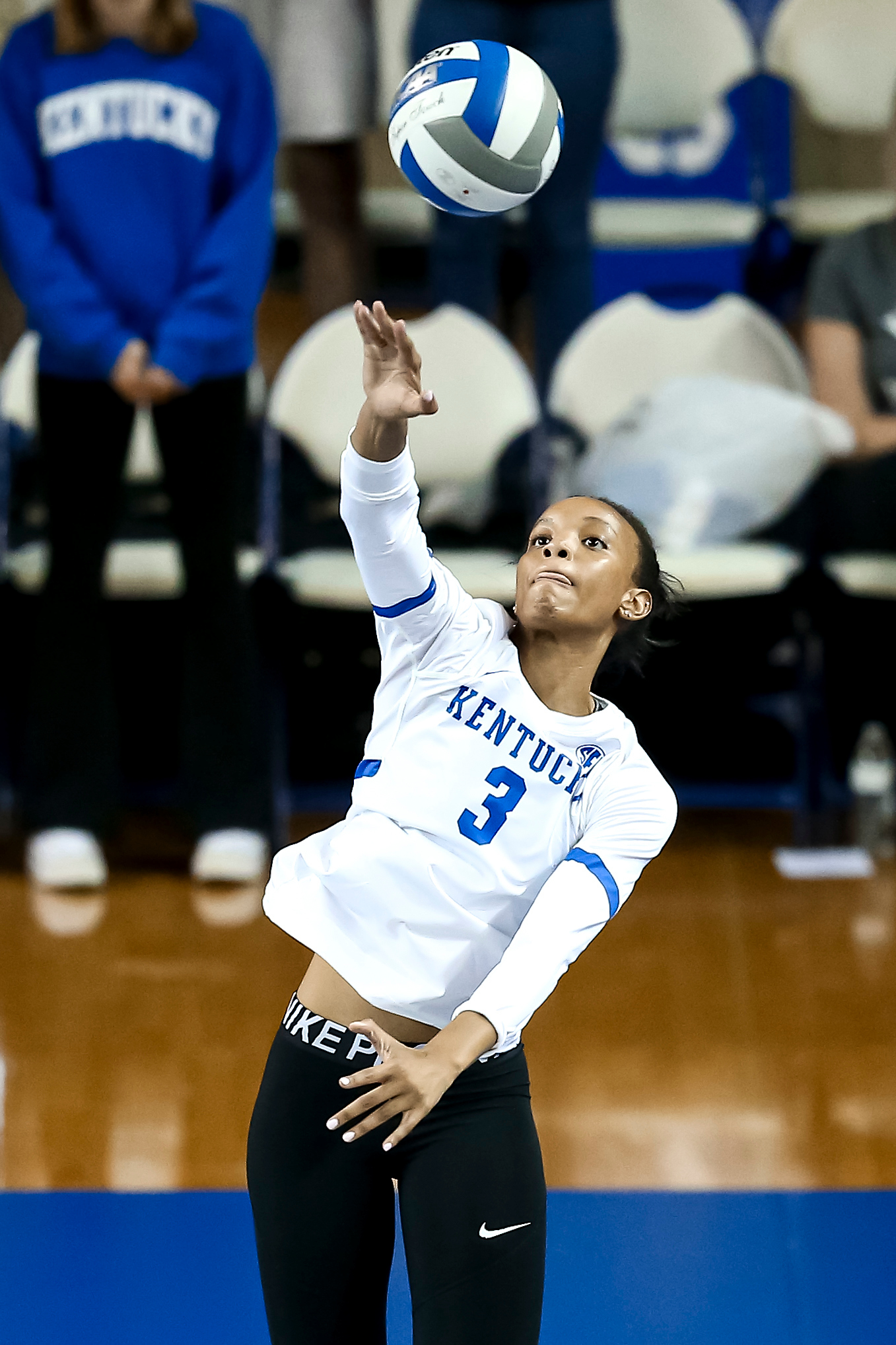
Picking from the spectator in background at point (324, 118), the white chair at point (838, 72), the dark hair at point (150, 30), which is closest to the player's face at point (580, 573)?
the dark hair at point (150, 30)

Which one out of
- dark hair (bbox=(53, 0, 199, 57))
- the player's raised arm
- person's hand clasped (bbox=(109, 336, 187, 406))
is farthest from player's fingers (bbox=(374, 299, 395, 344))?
dark hair (bbox=(53, 0, 199, 57))

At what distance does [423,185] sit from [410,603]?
30.6 inches

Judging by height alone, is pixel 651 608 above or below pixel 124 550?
above

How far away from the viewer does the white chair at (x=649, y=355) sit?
15.9 feet

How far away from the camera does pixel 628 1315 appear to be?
2389 millimetres

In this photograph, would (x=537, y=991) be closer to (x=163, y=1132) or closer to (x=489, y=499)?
(x=163, y=1132)

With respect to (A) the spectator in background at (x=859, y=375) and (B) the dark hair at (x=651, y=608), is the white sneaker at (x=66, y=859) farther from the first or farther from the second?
(B) the dark hair at (x=651, y=608)

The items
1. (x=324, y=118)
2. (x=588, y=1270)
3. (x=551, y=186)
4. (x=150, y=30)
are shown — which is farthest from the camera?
(x=324, y=118)

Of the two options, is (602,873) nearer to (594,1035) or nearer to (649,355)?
(594,1035)

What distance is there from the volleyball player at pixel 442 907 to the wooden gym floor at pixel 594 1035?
124 cm

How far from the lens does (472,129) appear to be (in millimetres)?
2217

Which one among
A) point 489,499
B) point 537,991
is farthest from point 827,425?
point 537,991

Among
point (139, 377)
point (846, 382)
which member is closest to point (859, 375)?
point (846, 382)

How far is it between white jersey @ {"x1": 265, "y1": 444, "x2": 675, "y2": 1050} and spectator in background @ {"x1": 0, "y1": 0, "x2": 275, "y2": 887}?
260 cm
